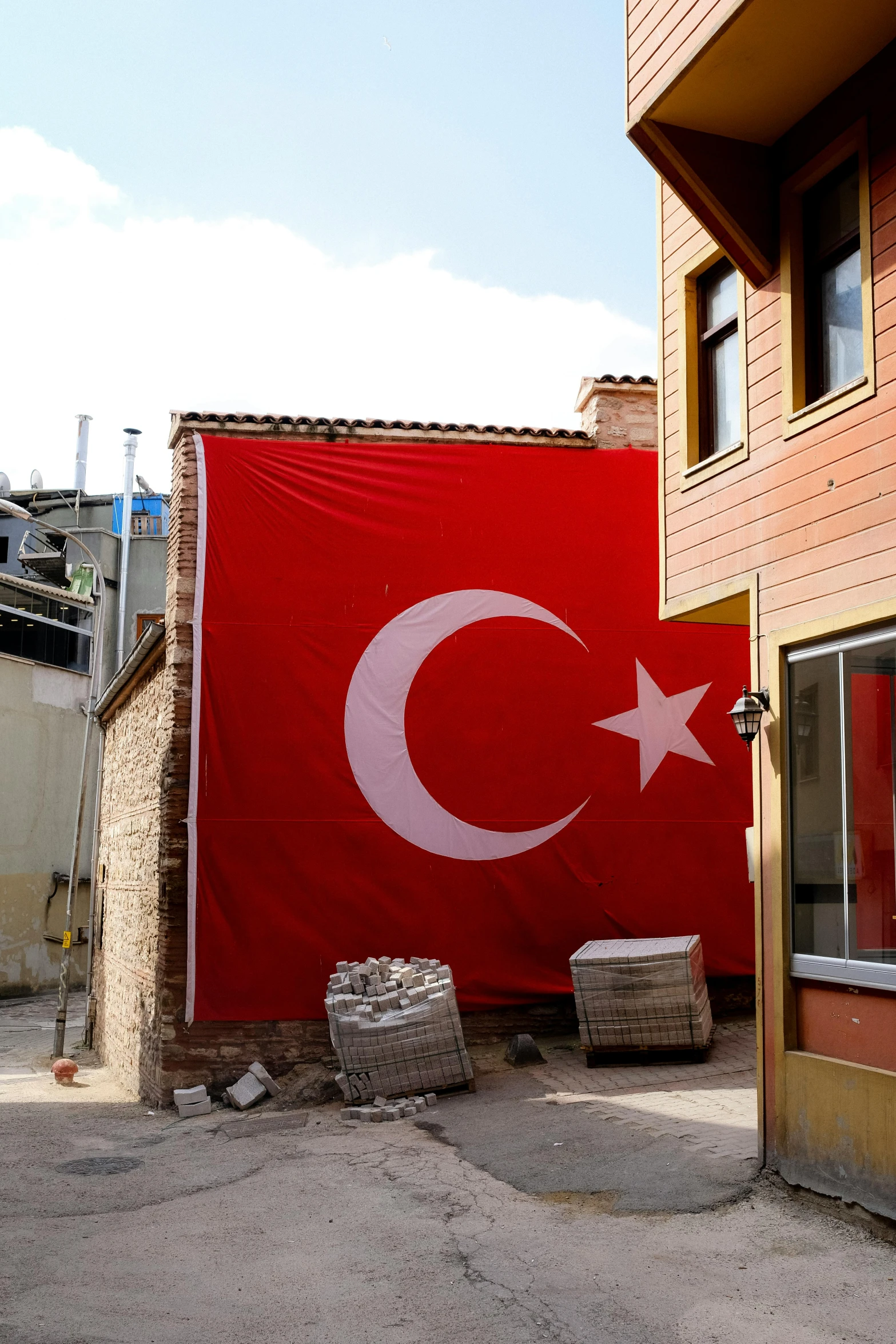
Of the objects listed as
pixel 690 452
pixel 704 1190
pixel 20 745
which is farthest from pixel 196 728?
pixel 20 745

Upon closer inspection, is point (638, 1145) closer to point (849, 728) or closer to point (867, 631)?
point (849, 728)

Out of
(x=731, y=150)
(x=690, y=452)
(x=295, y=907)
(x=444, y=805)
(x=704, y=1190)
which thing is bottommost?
(x=704, y=1190)

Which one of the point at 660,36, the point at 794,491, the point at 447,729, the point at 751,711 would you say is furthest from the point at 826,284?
the point at 447,729

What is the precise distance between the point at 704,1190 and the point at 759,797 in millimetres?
2594

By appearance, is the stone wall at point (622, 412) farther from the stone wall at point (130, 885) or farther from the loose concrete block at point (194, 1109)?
the loose concrete block at point (194, 1109)

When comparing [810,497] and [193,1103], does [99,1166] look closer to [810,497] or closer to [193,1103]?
[193,1103]

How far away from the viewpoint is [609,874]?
13.4 m

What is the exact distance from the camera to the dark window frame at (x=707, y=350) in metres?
9.41

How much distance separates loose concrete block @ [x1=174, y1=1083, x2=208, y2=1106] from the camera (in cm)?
1236

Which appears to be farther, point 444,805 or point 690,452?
point 444,805

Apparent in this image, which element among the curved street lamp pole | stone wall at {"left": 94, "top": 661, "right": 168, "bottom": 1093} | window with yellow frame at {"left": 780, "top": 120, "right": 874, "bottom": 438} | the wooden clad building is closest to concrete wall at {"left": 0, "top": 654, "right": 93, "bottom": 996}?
the curved street lamp pole

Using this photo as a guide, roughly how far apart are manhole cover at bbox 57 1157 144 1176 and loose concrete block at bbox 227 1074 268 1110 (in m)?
1.53

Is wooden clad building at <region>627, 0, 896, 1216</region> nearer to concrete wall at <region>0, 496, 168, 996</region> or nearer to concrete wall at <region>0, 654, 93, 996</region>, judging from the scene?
concrete wall at <region>0, 496, 168, 996</region>

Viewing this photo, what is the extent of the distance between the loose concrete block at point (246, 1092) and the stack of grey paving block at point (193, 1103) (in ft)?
0.82
